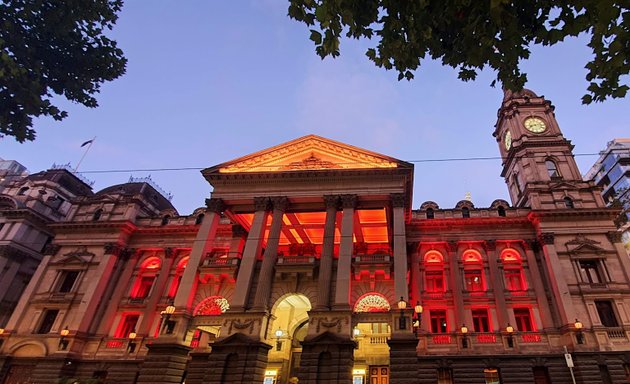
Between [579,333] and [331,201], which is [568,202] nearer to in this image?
[579,333]

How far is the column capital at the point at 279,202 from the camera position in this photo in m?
30.6

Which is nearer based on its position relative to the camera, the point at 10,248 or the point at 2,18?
the point at 2,18

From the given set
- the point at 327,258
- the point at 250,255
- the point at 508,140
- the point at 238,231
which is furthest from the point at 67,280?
the point at 508,140

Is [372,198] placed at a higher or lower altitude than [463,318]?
higher

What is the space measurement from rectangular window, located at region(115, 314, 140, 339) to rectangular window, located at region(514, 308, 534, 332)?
1355 inches

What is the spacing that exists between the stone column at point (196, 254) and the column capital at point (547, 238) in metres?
28.0

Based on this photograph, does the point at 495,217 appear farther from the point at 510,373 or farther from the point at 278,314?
the point at 278,314

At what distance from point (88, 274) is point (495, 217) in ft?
132

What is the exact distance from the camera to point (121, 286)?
1451 inches

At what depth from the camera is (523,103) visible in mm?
44125

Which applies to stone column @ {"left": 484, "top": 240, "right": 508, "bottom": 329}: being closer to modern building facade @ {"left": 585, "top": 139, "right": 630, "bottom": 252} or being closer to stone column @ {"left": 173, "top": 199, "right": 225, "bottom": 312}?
stone column @ {"left": 173, "top": 199, "right": 225, "bottom": 312}

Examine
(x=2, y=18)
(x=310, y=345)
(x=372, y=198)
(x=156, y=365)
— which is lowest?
(x=156, y=365)

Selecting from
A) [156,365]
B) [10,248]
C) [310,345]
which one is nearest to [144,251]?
[10,248]

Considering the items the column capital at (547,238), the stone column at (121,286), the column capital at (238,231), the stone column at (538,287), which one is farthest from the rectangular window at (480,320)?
the stone column at (121,286)
